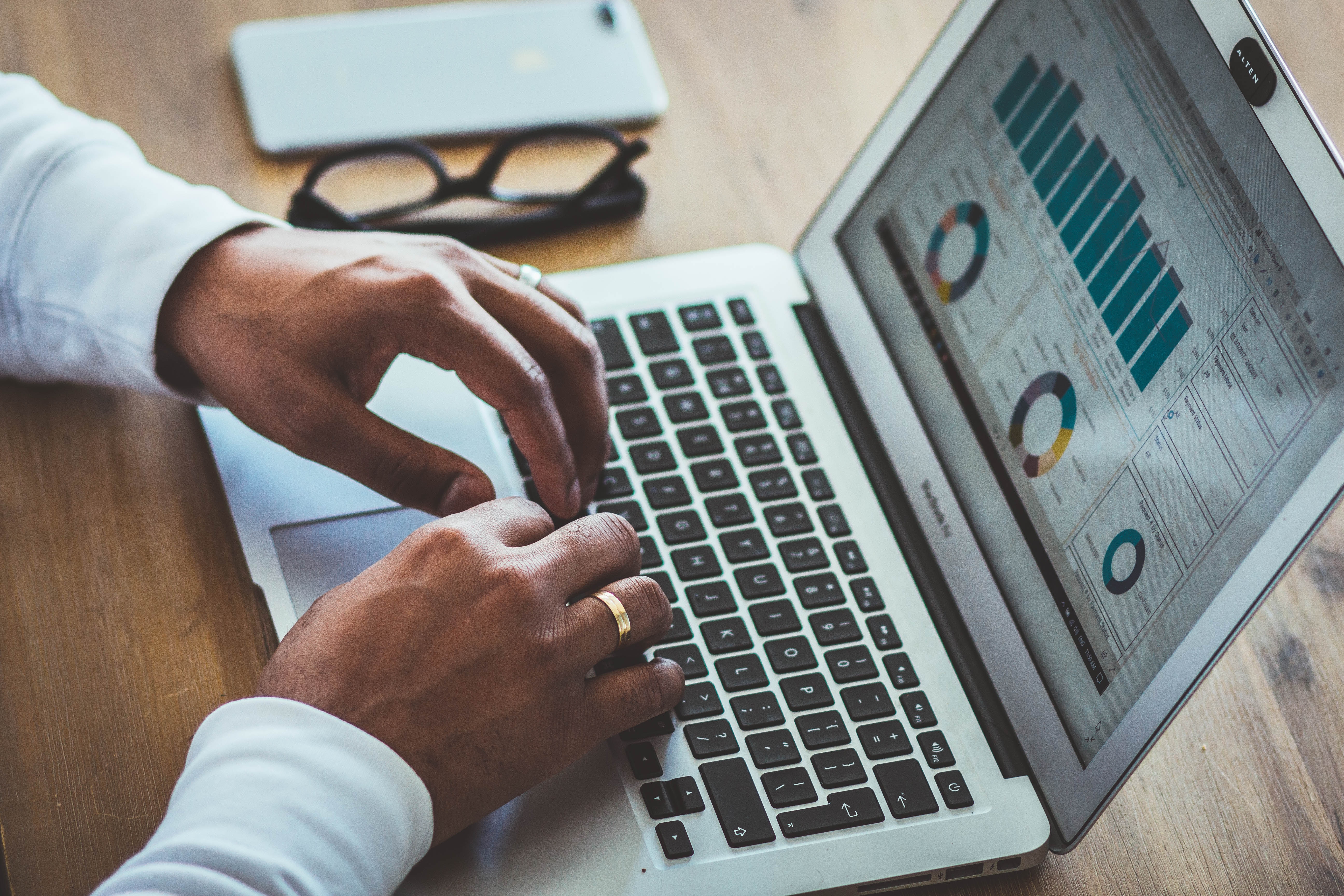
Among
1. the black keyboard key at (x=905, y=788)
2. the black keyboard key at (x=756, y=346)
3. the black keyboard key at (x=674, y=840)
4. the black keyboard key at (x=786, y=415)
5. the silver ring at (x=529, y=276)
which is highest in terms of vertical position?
the silver ring at (x=529, y=276)

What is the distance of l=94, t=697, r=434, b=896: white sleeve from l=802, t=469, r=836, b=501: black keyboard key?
1.06ft

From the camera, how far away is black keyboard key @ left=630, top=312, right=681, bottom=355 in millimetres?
829

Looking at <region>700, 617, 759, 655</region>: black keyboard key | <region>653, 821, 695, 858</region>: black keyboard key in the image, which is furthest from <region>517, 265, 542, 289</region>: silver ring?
<region>653, 821, 695, 858</region>: black keyboard key

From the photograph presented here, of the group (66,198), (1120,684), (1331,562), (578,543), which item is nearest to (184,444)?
(66,198)

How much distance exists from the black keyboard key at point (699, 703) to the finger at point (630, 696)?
0.04 ft

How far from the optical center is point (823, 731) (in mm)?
646

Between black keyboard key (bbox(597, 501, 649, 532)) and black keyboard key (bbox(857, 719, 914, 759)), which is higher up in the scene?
black keyboard key (bbox(857, 719, 914, 759))

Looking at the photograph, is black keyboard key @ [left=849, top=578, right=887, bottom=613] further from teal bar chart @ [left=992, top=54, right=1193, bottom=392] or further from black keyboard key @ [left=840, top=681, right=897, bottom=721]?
teal bar chart @ [left=992, top=54, right=1193, bottom=392]

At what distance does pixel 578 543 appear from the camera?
0.64 m

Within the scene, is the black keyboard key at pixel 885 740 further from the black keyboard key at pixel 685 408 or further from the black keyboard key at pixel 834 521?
the black keyboard key at pixel 685 408

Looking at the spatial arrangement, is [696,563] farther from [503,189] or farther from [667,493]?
[503,189]

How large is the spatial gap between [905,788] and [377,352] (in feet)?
1.23

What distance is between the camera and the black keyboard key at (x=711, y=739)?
630 millimetres

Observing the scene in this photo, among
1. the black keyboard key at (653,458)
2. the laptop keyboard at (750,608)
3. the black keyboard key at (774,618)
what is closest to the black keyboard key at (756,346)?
the laptop keyboard at (750,608)
